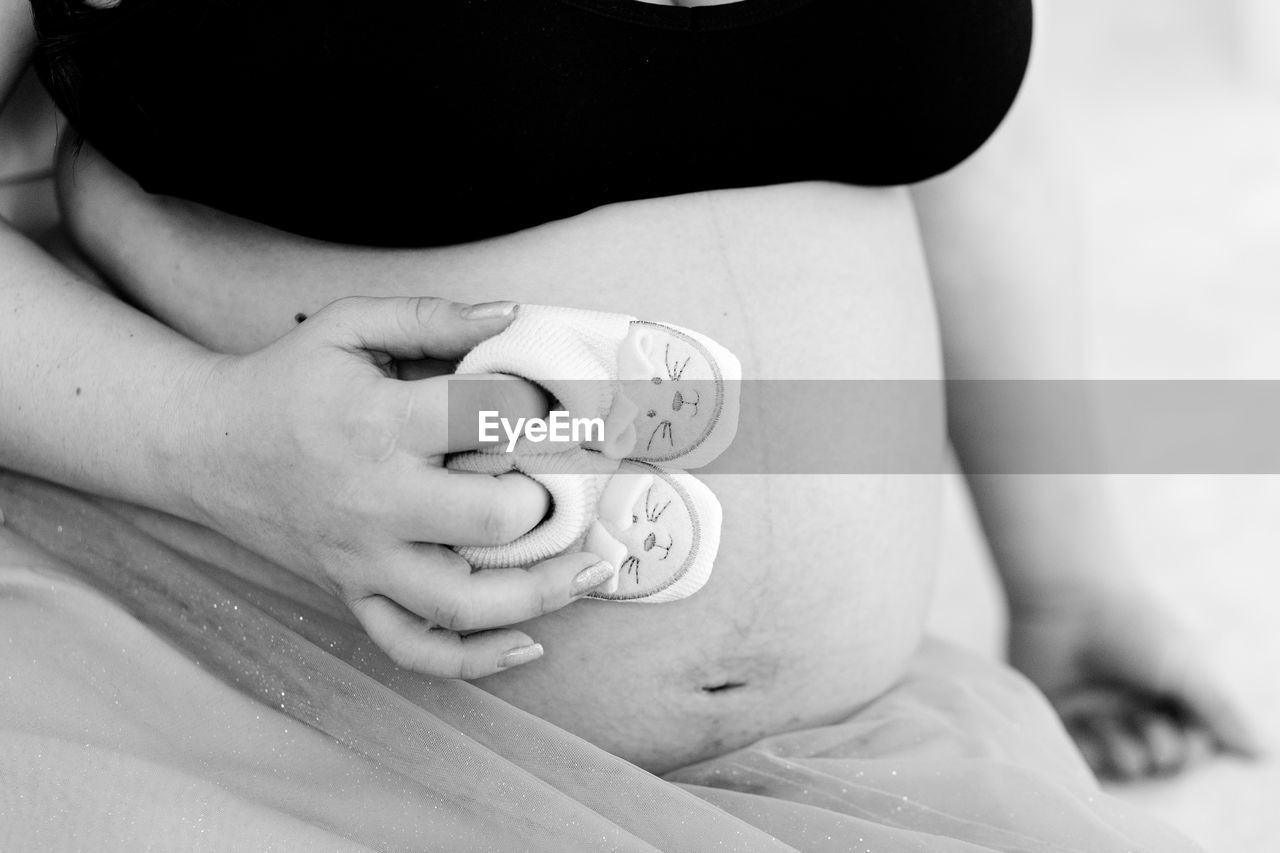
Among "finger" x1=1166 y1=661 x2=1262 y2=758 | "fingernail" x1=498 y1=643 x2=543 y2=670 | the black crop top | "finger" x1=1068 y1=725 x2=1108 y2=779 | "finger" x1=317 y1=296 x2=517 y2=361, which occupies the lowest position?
"finger" x1=1068 y1=725 x2=1108 y2=779

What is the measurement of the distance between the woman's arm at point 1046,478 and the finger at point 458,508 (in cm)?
58

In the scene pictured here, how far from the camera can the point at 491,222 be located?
2.06 ft

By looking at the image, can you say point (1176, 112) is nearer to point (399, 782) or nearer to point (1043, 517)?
point (1043, 517)

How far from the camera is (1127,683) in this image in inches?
42.6

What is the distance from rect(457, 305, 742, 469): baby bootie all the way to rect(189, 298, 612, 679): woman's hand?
0.01 meters

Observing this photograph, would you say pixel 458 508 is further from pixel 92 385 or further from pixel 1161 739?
pixel 1161 739

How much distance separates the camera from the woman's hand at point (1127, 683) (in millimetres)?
1047

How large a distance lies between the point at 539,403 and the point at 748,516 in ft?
0.50

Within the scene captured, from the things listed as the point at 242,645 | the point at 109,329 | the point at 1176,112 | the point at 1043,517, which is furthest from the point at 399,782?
the point at 1176,112

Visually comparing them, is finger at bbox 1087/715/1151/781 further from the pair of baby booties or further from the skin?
the pair of baby booties

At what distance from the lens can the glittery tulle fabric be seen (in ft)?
1.67

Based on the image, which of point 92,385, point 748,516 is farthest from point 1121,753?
point 92,385

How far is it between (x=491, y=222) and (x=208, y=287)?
17cm

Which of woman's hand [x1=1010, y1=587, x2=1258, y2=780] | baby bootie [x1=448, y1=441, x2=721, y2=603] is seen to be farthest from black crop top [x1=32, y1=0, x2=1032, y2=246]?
woman's hand [x1=1010, y1=587, x2=1258, y2=780]
